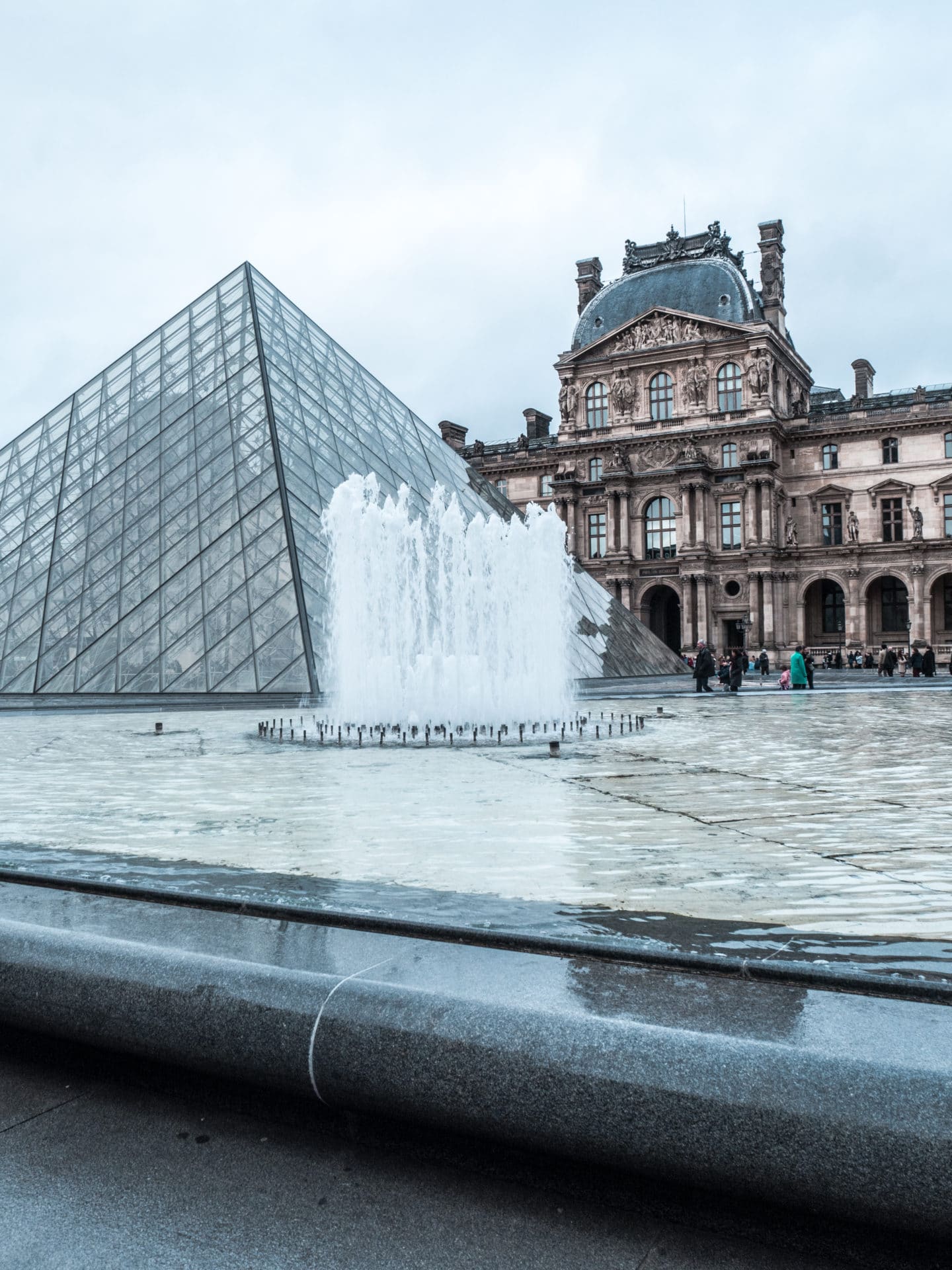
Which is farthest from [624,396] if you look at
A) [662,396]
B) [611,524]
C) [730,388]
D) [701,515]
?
[701,515]

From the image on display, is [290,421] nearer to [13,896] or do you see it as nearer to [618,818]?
[618,818]

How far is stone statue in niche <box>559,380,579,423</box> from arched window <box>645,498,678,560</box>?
20.2 feet

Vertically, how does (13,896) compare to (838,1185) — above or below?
above

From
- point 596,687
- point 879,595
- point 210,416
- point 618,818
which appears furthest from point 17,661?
point 879,595

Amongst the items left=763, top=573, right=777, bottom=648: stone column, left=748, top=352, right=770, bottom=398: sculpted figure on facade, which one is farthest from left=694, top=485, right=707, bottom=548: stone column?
left=748, top=352, right=770, bottom=398: sculpted figure on facade

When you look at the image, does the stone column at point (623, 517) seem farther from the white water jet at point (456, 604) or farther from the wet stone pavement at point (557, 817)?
the wet stone pavement at point (557, 817)

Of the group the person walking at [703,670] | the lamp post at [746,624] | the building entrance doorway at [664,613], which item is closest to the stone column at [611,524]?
the building entrance doorway at [664,613]

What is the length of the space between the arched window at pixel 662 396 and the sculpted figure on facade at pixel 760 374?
152 inches

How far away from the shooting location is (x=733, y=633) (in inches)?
1876

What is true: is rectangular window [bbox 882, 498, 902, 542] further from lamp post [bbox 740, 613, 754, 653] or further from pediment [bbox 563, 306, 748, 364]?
Result: pediment [bbox 563, 306, 748, 364]

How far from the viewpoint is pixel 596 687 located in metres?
21.9

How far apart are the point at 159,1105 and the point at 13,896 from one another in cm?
112

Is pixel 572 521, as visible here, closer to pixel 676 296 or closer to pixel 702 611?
pixel 702 611

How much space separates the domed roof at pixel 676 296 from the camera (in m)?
47.4
